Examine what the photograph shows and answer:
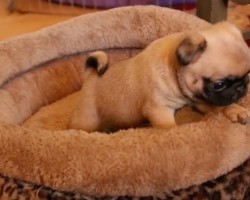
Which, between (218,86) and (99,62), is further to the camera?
(99,62)

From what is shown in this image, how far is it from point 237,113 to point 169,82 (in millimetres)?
173

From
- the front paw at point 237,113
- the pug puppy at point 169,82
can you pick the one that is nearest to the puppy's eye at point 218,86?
the pug puppy at point 169,82

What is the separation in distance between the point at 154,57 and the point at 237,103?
230mm

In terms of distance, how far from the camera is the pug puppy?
1091mm

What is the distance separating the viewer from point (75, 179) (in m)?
1.06

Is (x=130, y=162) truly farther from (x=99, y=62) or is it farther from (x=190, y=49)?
(x=99, y=62)

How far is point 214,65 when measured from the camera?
1.09 meters

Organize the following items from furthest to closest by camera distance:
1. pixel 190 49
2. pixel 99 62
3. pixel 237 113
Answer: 1. pixel 99 62
2. pixel 237 113
3. pixel 190 49

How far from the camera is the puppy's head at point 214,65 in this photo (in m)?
1.08

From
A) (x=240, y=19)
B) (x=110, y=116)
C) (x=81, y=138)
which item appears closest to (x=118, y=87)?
(x=110, y=116)

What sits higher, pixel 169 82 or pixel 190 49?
pixel 190 49

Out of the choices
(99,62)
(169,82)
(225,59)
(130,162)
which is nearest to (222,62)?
(225,59)

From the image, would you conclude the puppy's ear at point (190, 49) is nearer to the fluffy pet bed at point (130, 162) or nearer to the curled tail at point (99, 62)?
the fluffy pet bed at point (130, 162)

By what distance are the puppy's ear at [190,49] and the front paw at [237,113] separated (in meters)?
0.17
